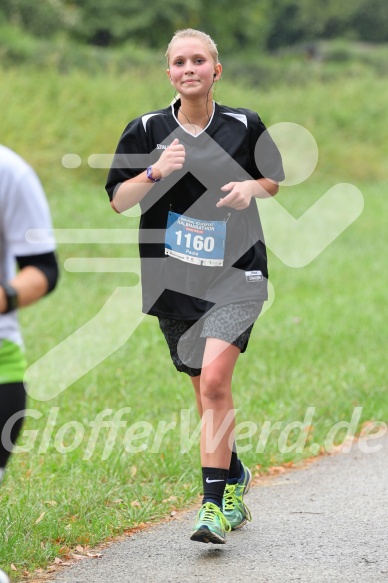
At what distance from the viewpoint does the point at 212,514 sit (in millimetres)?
4777

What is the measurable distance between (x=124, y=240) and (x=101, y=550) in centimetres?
1284

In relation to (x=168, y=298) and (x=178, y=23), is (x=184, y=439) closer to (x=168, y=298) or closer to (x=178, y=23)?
(x=168, y=298)

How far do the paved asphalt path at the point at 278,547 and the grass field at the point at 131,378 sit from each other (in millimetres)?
241

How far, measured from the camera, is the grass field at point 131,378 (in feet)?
18.7

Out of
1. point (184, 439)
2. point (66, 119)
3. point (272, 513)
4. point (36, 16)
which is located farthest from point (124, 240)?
point (36, 16)

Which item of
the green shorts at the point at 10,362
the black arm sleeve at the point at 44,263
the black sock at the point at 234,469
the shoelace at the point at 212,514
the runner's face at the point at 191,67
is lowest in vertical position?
the shoelace at the point at 212,514

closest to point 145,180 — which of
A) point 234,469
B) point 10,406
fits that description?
point 234,469

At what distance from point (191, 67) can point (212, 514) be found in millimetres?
1923

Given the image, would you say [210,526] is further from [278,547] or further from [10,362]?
[10,362]

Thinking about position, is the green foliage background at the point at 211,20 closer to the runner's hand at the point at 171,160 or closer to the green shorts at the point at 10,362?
the runner's hand at the point at 171,160

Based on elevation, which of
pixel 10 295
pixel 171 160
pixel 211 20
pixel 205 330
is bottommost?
pixel 205 330

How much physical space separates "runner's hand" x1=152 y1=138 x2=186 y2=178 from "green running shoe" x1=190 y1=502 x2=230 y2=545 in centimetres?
143

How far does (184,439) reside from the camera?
747cm

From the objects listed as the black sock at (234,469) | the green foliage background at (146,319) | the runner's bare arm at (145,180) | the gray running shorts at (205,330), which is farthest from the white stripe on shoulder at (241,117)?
the black sock at (234,469)
